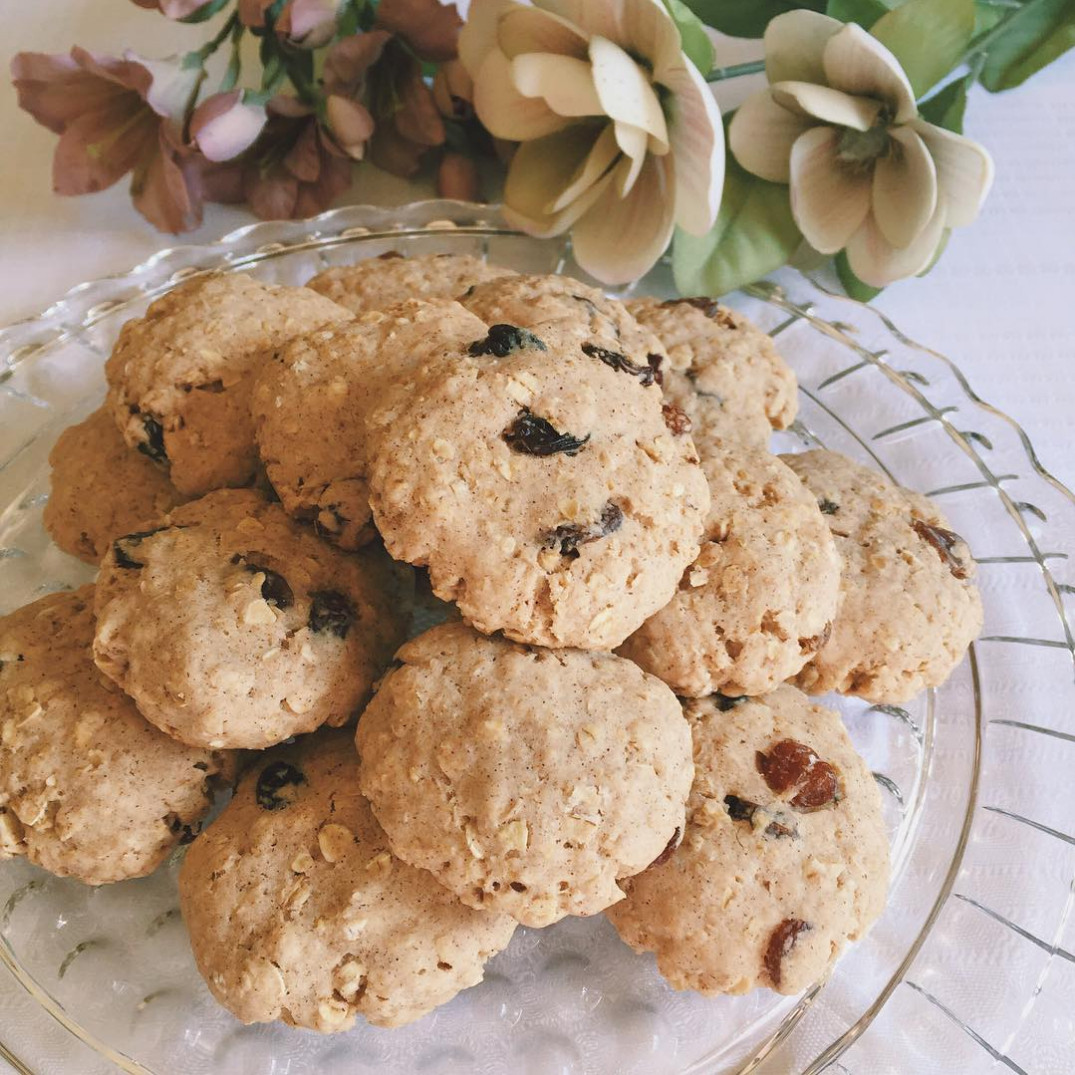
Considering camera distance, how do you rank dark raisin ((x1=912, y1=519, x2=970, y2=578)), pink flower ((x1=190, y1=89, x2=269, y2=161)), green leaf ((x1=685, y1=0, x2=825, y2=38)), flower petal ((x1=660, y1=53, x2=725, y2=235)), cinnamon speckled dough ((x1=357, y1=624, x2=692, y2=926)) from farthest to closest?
green leaf ((x1=685, y1=0, x2=825, y2=38)) < pink flower ((x1=190, y1=89, x2=269, y2=161)) < flower petal ((x1=660, y1=53, x2=725, y2=235)) < dark raisin ((x1=912, y1=519, x2=970, y2=578)) < cinnamon speckled dough ((x1=357, y1=624, x2=692, y2=926))

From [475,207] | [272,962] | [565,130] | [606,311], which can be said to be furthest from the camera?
[475,207]

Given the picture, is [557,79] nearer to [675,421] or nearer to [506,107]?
[506,107]

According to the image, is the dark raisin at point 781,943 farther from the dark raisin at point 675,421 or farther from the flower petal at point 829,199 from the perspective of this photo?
the flower petal at point 829,199

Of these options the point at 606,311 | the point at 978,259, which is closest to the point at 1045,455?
the point at 978,259

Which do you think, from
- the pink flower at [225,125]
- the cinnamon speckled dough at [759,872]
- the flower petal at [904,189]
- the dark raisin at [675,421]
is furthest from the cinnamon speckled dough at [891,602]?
the pink flower at [225,125]

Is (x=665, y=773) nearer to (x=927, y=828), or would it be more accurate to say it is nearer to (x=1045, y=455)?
(x=927, y=828)

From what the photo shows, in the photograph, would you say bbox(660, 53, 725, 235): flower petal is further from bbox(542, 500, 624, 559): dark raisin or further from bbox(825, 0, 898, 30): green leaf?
bbox(542, 500, 624, 559): dark raisin

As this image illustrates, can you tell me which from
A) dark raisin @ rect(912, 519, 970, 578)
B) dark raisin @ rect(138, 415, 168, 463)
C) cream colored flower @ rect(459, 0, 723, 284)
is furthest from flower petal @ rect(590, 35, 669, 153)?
dark raisin @ rect(138, 415, 168, 463)
